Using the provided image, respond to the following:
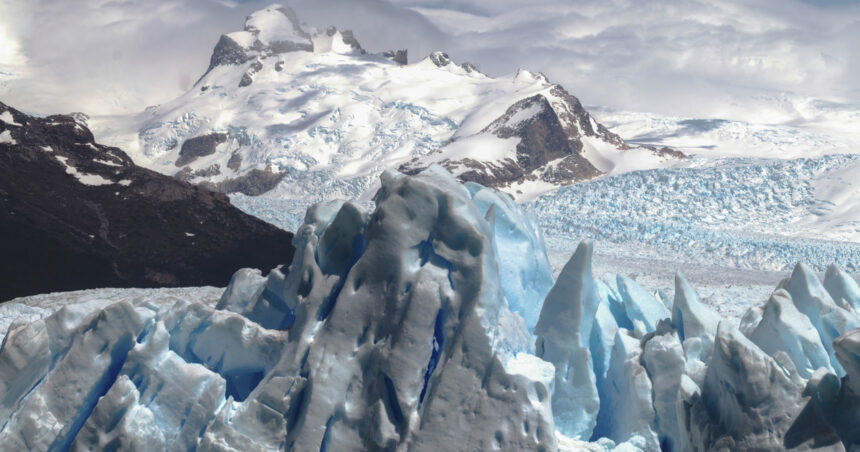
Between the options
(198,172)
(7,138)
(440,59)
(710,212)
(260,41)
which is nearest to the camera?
(7,138)

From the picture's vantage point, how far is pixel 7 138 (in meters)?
21.1

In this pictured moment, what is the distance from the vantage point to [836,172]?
121ft

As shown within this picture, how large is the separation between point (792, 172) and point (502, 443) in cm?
3414

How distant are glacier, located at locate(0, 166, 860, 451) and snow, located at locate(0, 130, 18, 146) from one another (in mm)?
14273

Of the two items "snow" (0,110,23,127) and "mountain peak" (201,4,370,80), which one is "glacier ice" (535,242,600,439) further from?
"mountain peak" (201,4,370,80)

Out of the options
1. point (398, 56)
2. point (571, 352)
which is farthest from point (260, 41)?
point (571, 352)

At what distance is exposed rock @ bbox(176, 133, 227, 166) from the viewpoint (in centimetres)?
8744

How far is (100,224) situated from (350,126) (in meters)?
59.7

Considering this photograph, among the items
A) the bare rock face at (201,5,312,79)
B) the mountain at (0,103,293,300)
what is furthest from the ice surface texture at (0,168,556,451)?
the bare rock face at (201,5,312,79)

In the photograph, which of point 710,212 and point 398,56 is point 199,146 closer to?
point 398,56

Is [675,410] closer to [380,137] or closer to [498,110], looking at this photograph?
[380,137]

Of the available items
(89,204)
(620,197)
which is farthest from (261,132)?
(89,204)

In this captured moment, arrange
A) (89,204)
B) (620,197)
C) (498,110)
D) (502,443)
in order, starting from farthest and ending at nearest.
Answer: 1. (498,110)
2. (620,197)
3. (89,204)
4. (502,443)

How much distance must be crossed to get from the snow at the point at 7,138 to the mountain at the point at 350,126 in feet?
113
